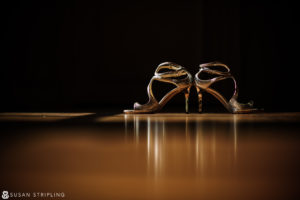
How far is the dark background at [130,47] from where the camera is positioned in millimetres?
4844

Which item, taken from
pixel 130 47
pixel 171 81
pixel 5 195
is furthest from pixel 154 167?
pixel 130 47

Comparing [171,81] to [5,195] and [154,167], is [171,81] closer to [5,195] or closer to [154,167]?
[154,167]

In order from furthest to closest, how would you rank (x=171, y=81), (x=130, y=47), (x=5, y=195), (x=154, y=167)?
(x=130, y=47) → (x=171, y=81) → (x=154, y=167) → (x=5, y=195)

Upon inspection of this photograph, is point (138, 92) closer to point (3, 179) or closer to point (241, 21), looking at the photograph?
point (241, 21)

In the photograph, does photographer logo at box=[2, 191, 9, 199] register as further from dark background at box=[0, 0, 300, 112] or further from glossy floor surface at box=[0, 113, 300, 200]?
dark background at box=[0, 0, 300, 112]

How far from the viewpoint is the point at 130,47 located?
500 centimetres

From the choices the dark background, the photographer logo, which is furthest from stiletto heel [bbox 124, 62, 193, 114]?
the photographer logo

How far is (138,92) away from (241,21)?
162cm

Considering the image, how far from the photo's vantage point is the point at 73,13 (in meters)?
5.09

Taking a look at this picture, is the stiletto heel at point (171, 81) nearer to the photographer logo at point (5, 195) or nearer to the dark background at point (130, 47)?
the dark background at point (130, 47)

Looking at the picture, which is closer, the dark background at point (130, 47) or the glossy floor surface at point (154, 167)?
the glossy floor surface at point (154, 167)

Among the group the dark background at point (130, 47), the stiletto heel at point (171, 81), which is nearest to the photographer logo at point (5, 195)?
the stiletto heel at point (171, 81)

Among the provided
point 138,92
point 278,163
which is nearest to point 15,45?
point 138,92

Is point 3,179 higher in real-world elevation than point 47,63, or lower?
lower
